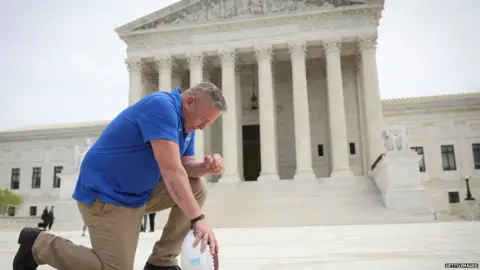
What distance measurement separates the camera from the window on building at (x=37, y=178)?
46.1 m

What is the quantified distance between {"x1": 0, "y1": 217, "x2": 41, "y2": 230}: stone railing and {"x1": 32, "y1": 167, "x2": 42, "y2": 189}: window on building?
16.1 m

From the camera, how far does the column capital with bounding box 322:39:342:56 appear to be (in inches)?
1200

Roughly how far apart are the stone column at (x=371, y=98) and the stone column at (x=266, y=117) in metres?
6.43

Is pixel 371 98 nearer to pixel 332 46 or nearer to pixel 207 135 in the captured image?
pixel 332 46

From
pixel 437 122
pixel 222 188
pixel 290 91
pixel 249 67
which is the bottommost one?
pixel 222 188

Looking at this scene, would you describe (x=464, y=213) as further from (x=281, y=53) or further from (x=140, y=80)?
(x=140, y=80)

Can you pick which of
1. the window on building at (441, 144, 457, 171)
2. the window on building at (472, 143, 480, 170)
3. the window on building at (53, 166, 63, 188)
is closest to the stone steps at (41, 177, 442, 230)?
the window on building at (441, 144, 457, 171)

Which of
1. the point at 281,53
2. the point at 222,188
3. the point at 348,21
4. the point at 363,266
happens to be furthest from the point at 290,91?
the point at 363,266

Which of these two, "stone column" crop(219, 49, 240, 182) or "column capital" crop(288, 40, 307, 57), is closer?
"stone column" crop(219, 49, 240, 182)

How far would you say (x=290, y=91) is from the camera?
3606 centimetres

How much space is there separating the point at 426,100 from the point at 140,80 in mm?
24823

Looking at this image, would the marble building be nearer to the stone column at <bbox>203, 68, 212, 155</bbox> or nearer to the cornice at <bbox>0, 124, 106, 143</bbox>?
the stone column at <bbox>203, 68, 212, 155</bbox>

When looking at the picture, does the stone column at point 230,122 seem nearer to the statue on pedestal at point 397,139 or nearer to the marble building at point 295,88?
the marble building at point 295,88

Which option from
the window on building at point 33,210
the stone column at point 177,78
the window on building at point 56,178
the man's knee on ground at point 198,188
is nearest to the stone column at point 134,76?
the stone column at point 177,78
